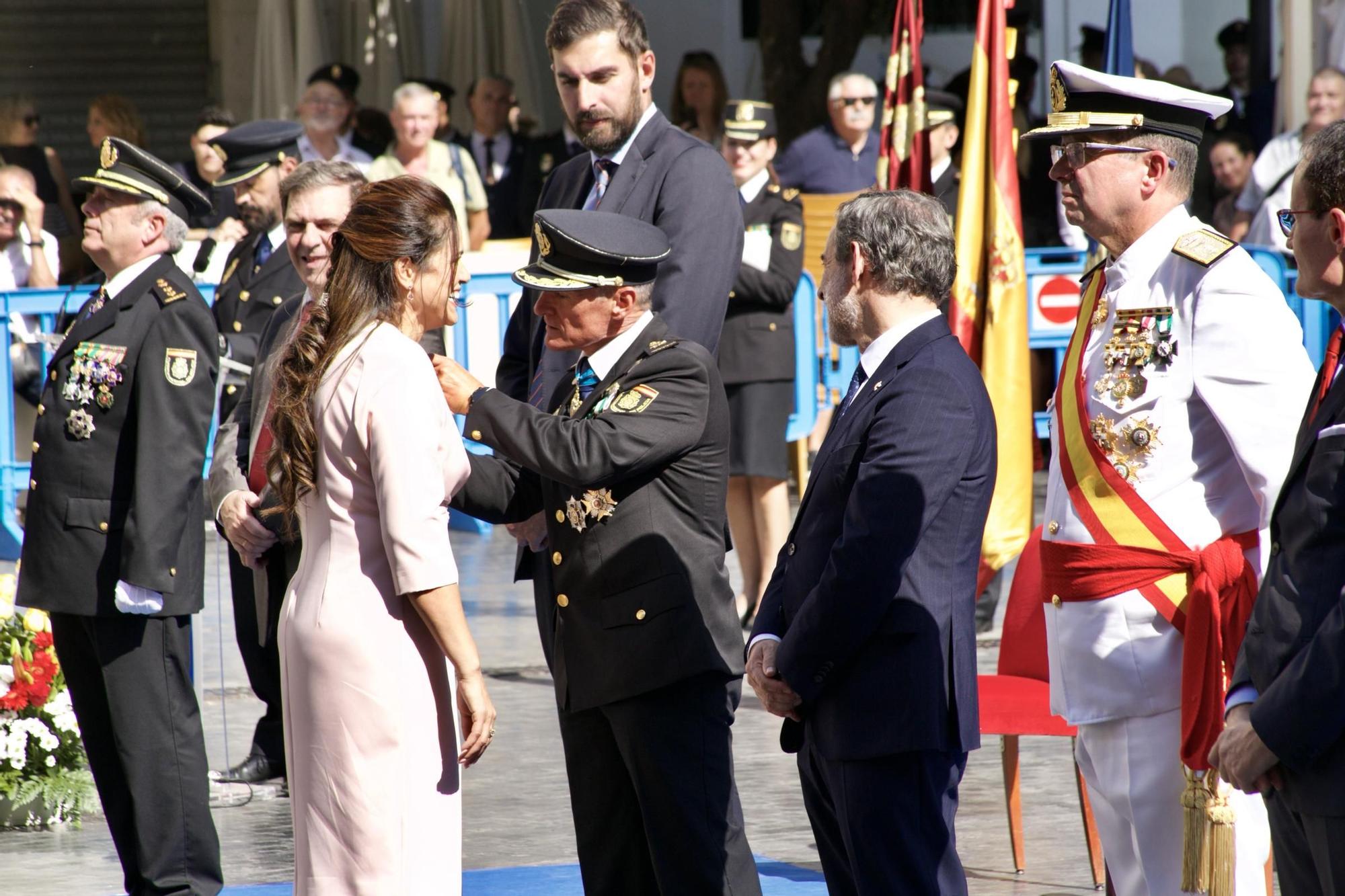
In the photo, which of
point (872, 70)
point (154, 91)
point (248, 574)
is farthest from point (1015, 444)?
point (154, 91)

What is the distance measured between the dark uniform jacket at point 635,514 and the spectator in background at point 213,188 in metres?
3.39

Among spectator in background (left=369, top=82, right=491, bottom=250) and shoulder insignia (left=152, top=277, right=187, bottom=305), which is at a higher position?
spectator in background (left=369, top=82, right=491, bottom=250)

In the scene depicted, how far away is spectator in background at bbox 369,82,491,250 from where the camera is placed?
10898mm

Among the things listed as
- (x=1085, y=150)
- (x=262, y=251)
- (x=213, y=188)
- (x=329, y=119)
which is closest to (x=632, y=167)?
(x=1085, y=150)

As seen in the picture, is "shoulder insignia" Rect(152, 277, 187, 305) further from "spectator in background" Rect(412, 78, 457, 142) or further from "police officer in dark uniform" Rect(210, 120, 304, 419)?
"spectator in background" Rect(412, 78, 457, 142)

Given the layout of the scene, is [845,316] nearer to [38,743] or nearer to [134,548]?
[134,548]

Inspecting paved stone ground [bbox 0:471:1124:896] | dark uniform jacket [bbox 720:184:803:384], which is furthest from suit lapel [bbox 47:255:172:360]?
dark uniform jacket [bbox 720:184:803:384]

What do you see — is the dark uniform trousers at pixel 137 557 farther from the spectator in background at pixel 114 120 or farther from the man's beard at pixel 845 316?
the spectator in background at pixel 114 120

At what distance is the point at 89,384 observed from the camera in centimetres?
466

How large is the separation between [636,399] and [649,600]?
0.39 m

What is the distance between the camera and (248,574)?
234 inches

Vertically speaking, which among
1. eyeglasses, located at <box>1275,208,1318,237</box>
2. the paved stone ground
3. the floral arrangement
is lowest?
the paved stone ground

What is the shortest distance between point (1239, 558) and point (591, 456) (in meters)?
1.23

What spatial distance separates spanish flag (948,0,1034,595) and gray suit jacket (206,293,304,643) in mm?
2672
